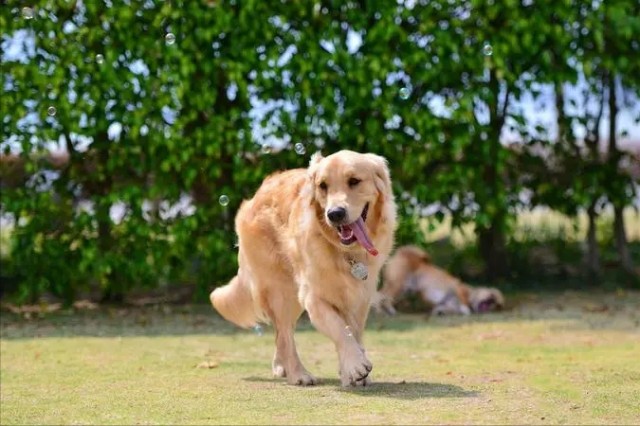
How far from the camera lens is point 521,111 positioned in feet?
35.4

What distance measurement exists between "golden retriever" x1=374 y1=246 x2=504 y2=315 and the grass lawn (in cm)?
24

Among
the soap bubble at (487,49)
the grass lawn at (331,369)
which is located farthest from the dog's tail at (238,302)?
the soap bubble at (487,49)

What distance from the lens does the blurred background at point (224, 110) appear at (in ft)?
32.1

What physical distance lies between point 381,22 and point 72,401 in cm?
509

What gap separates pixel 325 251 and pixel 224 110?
13.6ft

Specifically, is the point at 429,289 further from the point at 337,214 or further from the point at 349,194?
the point at 337,214

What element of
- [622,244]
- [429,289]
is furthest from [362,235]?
[622,244]

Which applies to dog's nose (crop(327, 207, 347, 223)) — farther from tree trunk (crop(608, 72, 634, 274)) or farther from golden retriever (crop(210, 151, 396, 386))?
tree trunk (crop(608, 72, 634, 274))

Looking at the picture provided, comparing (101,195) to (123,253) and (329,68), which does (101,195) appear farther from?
(329,68)

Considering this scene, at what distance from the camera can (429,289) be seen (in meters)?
10.1

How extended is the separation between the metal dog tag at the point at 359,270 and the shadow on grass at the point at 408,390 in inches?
22.4

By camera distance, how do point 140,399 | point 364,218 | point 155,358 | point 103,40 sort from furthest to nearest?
point 103,40 < point 155,358 < point 364,218 < point 140,399

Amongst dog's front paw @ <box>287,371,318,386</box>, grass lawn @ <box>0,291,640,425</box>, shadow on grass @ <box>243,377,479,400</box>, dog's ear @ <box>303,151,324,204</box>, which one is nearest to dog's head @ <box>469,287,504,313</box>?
grass lawn @ <box>0,291,640,425</box>

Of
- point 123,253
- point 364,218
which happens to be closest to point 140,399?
point 364,218
